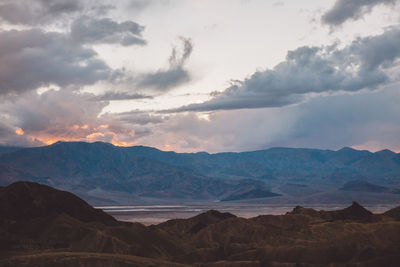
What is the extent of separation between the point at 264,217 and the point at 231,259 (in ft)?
221

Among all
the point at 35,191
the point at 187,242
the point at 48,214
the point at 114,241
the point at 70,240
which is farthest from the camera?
the point at 35,191

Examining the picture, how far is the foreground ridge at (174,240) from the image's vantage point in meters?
109

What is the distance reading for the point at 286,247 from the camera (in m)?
124

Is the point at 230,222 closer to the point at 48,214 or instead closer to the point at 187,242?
the point at 187,242

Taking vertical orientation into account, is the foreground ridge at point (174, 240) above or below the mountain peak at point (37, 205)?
below

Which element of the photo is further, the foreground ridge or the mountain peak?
Answer: the mountain peak

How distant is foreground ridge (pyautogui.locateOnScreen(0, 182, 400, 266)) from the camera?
109 meters

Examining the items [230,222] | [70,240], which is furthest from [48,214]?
[230,222]

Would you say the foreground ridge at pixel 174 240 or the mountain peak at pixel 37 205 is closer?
the foreground ridge at pixel 174 240

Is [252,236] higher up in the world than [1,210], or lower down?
lower down

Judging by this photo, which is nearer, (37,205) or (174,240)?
(174,240)

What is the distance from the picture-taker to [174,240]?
520ft

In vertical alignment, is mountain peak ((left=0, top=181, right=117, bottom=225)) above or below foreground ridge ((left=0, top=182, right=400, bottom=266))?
above

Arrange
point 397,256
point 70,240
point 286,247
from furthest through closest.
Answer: point 70,240 < point 286,247 < point 397,256
